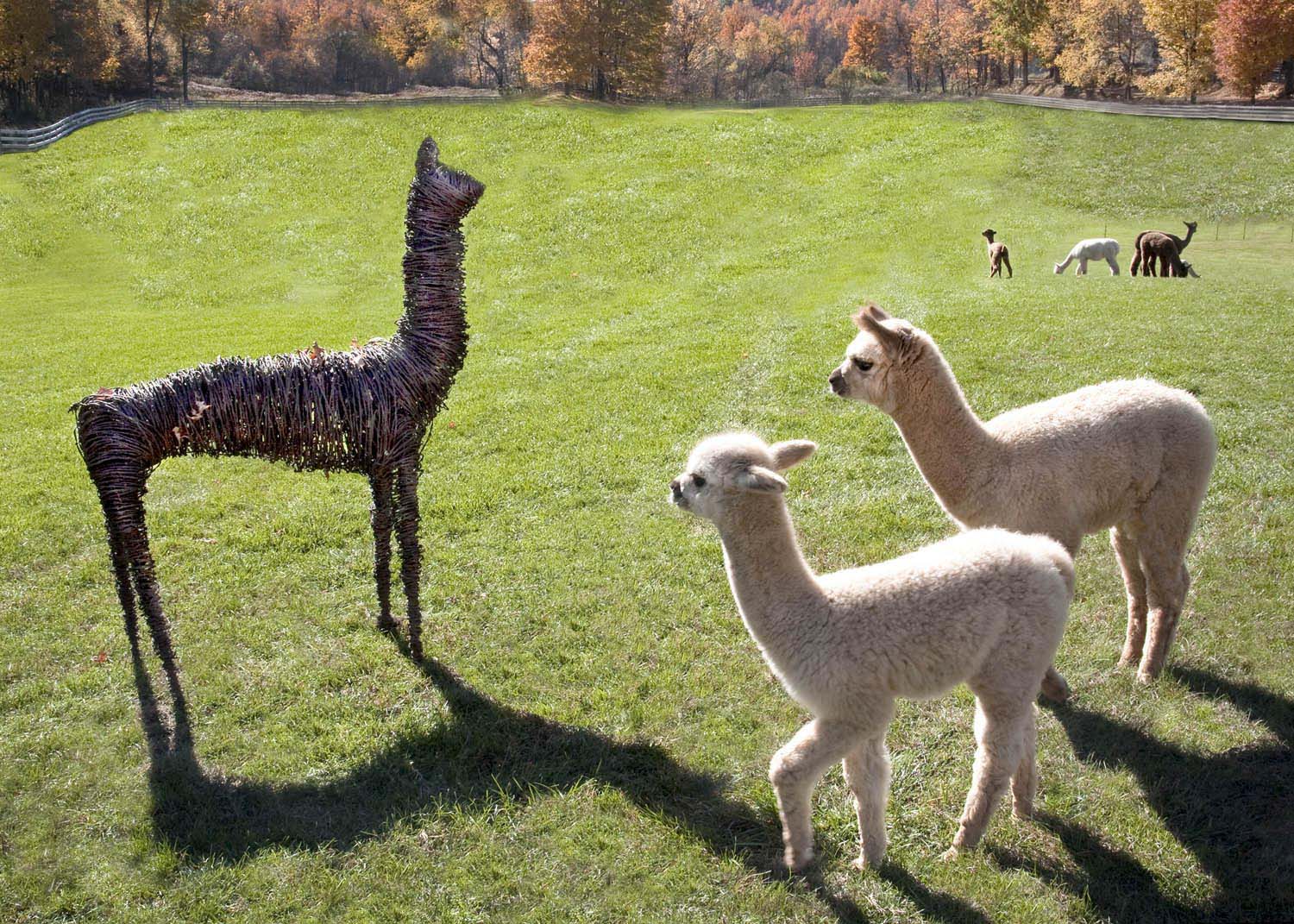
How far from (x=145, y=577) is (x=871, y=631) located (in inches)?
160

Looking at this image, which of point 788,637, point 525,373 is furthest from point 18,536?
point 788,637

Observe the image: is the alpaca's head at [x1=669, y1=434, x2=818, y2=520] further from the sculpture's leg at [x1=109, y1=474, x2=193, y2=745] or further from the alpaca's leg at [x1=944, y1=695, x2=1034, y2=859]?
the sculpture's leg at [x1=109, y1=474, x2=193, y2=745]

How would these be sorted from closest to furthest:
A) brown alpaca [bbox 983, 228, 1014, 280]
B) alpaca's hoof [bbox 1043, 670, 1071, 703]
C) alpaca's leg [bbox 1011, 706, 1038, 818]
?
1. alpaca's leg [bbox 1011, 706, 1038, 818]
2. alpaca's hoof [bbox 1043, 670, 1071, 703]
3. brown alpaca [bbox 983, 228, 1014, 280]

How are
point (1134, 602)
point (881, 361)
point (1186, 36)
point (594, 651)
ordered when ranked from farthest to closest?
1. point (1186, 36)
2. point (594, 651)
3. point (1134, 602)
4. point (881, 361)

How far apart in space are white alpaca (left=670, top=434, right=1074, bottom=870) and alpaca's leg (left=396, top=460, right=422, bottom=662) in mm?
2217

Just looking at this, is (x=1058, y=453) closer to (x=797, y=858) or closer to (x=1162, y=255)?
(x=797, y=858)

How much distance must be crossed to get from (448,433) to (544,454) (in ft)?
4.65

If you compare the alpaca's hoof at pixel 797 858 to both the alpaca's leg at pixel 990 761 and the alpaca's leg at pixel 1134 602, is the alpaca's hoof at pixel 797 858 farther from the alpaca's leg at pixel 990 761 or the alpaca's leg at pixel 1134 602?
the alpaca's leg at pixel 1134 602

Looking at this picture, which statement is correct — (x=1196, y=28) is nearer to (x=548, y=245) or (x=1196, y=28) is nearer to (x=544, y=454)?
(x=548, y=245)

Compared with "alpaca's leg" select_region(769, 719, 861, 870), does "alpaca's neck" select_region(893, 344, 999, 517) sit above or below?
above

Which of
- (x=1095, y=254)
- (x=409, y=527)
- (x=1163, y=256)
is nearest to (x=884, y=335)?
(x=409, y=527)

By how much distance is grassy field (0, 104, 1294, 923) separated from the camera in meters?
4.43

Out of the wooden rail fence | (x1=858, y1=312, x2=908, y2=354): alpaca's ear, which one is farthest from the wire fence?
(x1=858, y1=312, x2=908, y2=354): alpaca's ear

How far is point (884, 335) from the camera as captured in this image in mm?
5316
